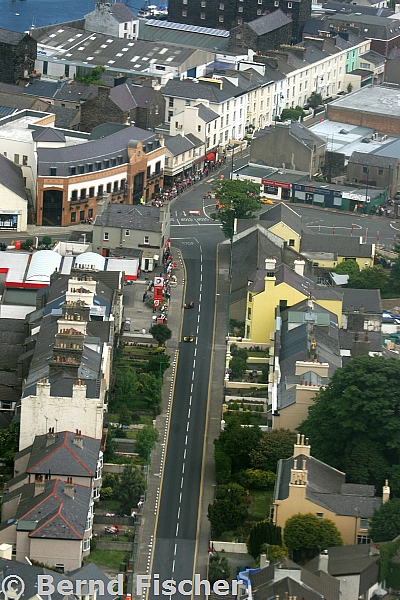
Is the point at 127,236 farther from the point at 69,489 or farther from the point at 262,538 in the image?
the point at 262,538

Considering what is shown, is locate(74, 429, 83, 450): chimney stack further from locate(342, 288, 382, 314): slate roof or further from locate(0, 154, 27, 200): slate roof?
locate(0, 154, 27, 200): slate roof

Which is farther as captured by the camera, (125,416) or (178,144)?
(178,144)

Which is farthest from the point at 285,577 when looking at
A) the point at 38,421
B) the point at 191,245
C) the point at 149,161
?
the point at 149,161

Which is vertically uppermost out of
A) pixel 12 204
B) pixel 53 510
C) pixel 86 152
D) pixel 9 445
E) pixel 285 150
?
pixel 86 152

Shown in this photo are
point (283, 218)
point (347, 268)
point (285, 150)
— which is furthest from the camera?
point (285, 150)

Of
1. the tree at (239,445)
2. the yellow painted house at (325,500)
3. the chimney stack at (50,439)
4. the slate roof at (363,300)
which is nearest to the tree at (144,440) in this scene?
the tree at (239,445)

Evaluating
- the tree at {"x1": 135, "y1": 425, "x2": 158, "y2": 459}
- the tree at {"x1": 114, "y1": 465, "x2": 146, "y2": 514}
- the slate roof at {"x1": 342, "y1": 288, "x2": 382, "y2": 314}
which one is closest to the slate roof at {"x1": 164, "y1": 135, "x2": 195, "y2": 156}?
the slate roof at {"x1": 342, "y1": 288, "x2": 382, "y2": 314}

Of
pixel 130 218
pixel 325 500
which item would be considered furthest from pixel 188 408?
pixel 130 218

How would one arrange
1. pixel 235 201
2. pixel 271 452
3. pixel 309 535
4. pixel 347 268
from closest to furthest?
pixel 309 535
pixel 271 452
pixel 347 268
pixel 235 201

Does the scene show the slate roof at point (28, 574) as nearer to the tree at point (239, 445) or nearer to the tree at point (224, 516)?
the tree at point (224, 516)
